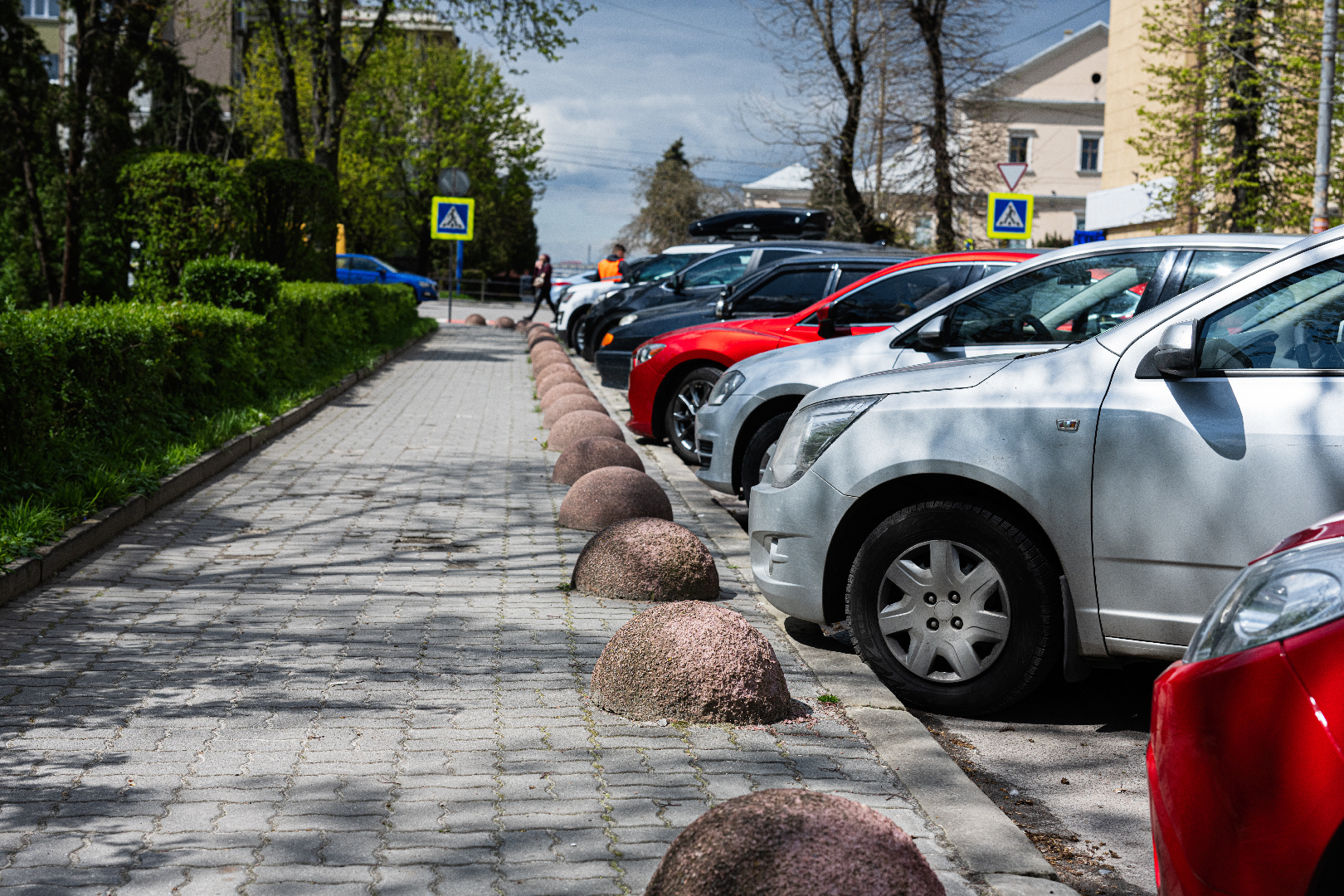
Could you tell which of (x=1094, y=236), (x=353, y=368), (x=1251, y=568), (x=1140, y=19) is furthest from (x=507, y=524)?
(x=1140, y=19)

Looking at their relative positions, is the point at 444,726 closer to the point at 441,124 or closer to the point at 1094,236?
the point at 1094,236

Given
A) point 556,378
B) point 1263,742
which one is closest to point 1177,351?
point 1263,742

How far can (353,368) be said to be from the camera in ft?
59.9

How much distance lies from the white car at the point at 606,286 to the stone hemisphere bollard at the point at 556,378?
393 cm

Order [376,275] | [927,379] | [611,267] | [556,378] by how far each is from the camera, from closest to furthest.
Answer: [927,379] → [556,378] → [611,267] → [376,275]

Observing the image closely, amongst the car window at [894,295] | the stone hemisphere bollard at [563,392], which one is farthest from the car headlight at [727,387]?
the stone hemisphere bollard at [563,392]

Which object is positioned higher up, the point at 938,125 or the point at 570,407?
the point at 938,125

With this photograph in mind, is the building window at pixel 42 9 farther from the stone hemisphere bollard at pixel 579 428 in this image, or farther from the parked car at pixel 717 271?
the stone hemisphere bollard at pixel 579 428

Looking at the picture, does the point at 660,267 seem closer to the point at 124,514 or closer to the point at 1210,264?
the point at 124,514

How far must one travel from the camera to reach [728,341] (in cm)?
1072

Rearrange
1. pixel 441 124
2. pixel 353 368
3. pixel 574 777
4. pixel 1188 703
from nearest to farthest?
1. pixel 1188 703
2. pixel 574 777
3. pixel 353 368
4. pixel 441 124

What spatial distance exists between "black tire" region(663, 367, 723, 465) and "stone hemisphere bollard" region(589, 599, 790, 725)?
21.0 feet

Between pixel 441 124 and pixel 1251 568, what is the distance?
190ft

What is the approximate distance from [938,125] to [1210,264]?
923 inches
